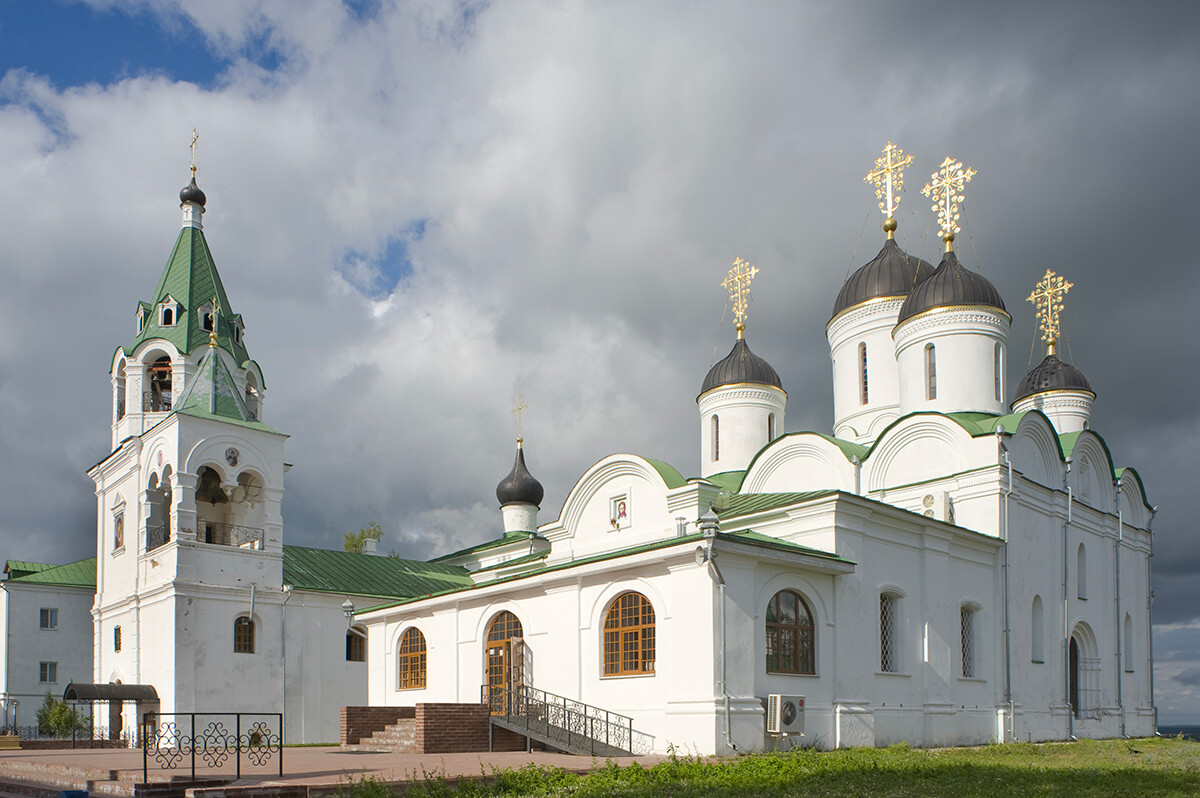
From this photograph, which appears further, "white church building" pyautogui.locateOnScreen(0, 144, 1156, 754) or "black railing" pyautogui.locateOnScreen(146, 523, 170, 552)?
"black railing" pyautogui.locateOnScreen(146, 523, 170, 552)

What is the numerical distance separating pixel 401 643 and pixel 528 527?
491 inches

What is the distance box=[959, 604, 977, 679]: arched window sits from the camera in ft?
70.7

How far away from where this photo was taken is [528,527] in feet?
120

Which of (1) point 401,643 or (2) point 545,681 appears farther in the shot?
(1) point 401,643

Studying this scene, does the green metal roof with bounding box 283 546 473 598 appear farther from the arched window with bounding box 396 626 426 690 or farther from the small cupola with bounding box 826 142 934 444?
the small cupola with bounding box 826 142 934 444

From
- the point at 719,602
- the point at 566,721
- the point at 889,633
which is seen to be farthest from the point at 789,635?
the point at 566,721

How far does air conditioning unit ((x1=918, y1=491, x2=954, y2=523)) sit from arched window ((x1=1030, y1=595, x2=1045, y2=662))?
118 inches

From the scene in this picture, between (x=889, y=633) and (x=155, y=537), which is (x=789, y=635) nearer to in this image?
(x=889, y=633)

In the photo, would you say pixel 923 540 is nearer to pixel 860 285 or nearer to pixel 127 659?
pixel 860 285

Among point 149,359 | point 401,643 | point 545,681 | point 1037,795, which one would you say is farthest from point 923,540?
point 149,359

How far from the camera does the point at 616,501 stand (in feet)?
78.3

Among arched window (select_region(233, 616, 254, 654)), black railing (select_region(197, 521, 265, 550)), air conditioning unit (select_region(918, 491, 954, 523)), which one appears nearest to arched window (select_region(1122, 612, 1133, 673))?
air conditioning unit (select_region(918, 491, 954, 523))

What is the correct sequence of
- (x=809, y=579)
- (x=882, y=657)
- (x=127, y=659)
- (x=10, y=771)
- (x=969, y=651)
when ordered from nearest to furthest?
1. (x=10, y=771)
2. (x=809, y=579)
3. (x=882, y=657)
4. (x=969, y=651)
5. (x=127, y=659)

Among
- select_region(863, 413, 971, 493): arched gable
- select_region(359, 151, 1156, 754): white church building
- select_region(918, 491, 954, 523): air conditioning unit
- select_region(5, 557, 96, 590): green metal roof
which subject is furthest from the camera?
select_region(5, 557, 96, 590): green metal roof
